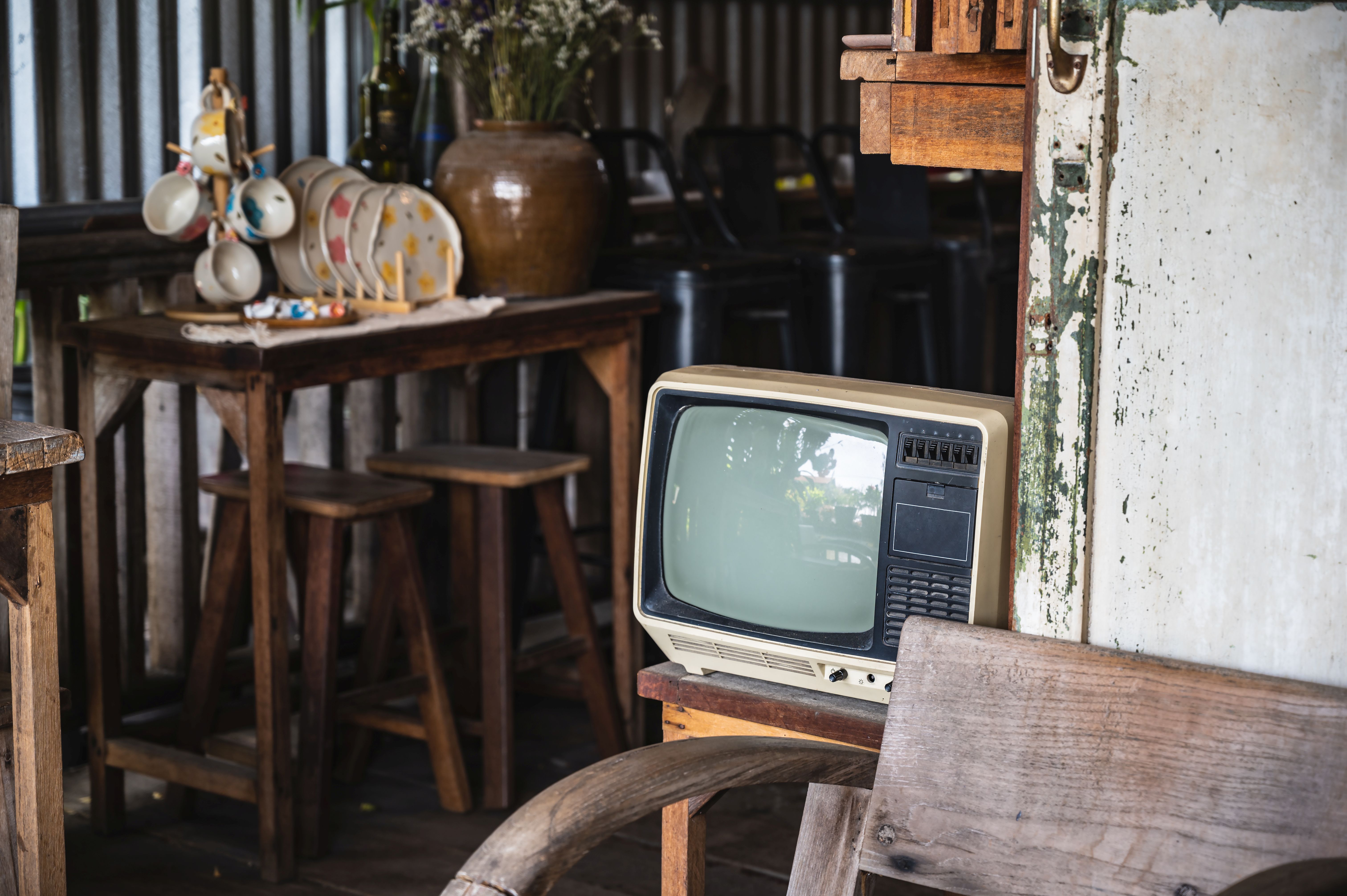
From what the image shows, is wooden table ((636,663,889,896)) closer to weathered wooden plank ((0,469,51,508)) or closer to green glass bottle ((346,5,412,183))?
weathered wooden plank ((0,469,51,508))

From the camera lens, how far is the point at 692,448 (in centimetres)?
153

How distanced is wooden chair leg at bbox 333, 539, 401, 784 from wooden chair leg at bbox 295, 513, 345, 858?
11.9 inches

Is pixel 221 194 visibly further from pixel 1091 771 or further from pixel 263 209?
pixel 1091 771

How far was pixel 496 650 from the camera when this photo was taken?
2742 mm

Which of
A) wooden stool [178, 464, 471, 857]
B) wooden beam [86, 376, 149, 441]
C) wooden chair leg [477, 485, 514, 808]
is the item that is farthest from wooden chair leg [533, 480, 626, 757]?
wooden beam [86, 376, 149, 441]

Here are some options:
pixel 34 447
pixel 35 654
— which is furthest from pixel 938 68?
pixel 35 654

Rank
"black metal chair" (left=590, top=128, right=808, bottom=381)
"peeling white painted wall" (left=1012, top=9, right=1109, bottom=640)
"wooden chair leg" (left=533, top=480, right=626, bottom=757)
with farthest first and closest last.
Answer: "black metal chair" (left=590, top=128, right=808, bottom=381) → "wooden chair leg" (left=533, top=480, right=626, bottom=757) → "peeling white painted wall" (left=1012, top=9, right=1109, bottom=640)

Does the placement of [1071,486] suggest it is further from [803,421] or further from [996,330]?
[996,330]

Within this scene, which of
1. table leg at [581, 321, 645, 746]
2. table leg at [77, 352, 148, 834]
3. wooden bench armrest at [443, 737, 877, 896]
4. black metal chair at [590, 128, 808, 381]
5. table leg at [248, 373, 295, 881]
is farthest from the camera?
black metal chair at [590, 128, 808, 381]

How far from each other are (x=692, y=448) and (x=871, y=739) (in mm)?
358

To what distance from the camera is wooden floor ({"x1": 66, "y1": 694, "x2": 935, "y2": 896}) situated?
2418 millimetres

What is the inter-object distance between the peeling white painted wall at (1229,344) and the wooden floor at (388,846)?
1377mm

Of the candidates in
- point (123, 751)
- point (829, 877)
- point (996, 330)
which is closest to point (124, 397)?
point (123, 751)

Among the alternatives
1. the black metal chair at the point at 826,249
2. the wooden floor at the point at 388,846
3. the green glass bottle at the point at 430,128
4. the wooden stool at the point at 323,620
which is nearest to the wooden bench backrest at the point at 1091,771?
the wooden floor at the point at 388,846
